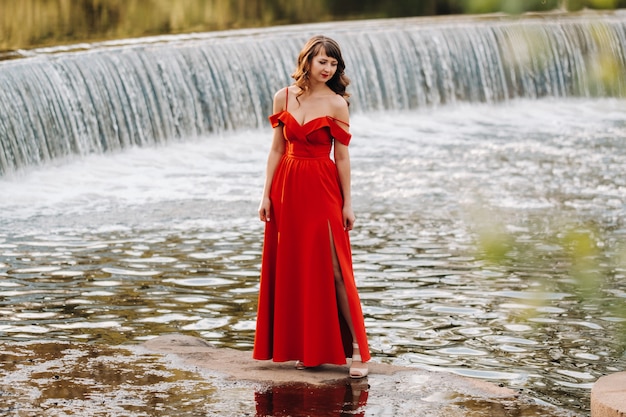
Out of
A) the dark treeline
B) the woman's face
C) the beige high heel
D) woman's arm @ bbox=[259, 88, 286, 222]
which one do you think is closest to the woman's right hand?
woman's arm @ bbox=[259, 88, 286, 222]

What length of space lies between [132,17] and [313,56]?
17860mm

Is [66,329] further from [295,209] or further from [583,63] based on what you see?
[583,63]

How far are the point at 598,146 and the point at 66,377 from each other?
12.1 metres

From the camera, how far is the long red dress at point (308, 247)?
634cm

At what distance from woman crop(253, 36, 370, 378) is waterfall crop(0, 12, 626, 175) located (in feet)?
20.6

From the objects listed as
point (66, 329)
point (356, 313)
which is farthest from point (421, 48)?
point (356, 313)

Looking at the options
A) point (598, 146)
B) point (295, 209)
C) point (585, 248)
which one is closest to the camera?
point (585, 248)

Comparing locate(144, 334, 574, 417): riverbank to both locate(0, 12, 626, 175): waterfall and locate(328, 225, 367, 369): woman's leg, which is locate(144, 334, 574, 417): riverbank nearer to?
locate(328, 225, 367, 369): woman's leg

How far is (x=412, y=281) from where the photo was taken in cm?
975

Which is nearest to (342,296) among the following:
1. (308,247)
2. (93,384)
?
(308,247)

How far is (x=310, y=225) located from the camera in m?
6.34

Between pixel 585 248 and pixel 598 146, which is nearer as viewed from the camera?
pixel 585 248

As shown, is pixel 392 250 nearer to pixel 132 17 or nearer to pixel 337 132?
pixel 337 132

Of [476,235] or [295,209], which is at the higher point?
[295,209]
